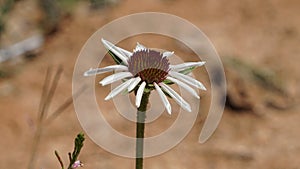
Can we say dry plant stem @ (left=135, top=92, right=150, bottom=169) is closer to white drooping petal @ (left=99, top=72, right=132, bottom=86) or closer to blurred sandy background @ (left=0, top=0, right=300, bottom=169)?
white drooping petal @ (left=99, top=72, right=132, bottom=86)

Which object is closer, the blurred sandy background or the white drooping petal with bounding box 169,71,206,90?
the white drooping petal with bounding box 169,71,206,90

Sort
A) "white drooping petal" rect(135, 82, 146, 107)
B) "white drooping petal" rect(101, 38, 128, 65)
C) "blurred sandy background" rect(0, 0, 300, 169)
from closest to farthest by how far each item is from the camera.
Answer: "white drooping petal" rect(135, 82, 146, 107)
"white drooping petal" rect(101, 38, 128, 65)
"blurred sandy background" rect(0, 0, 300, 169)

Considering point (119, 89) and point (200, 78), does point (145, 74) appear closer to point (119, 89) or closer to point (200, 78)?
point (119, 89)

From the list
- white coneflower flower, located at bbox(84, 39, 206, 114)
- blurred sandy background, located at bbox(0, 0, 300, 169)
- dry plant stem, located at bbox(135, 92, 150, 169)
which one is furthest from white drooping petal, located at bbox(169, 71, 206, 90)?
blurred sandy background, located at bbox(0, 0, 300, 169)

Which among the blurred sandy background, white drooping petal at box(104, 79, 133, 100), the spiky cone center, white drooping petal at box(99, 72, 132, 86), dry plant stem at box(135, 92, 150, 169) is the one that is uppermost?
the blurred sandy background

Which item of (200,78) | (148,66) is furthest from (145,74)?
(200,78)

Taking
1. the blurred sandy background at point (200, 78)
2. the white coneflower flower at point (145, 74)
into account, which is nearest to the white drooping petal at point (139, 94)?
the white coneflower flower at point (145, 74)

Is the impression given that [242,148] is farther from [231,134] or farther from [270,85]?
[270,85]

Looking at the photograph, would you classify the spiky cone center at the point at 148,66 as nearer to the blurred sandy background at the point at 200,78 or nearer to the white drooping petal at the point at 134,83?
the white drooping petal at the point at 134,83

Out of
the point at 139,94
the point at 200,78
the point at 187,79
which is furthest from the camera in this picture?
the point at 200,78

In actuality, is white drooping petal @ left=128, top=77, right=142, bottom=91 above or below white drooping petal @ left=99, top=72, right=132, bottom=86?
below
